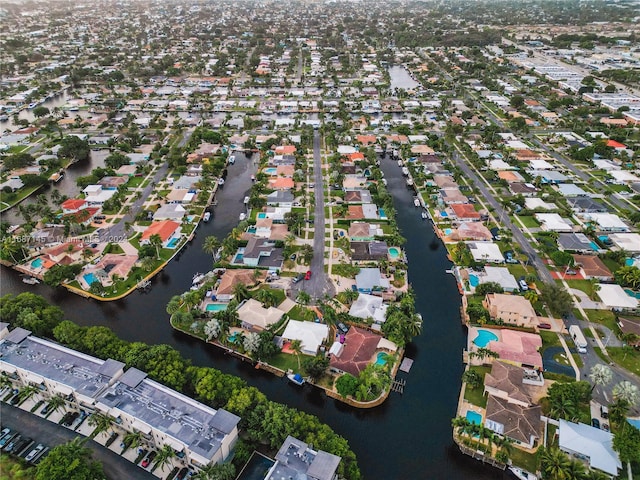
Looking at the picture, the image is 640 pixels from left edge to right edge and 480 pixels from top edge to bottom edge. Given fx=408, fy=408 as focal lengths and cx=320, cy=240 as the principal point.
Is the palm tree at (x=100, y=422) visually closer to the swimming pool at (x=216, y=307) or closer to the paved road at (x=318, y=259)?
the swimming pool at (x=216, y=307)

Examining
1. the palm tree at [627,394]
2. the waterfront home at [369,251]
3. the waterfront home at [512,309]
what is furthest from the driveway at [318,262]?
the palm tree at [627,394]

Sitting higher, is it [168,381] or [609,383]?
[168,381]

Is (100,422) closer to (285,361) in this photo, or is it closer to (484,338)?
(285,361)

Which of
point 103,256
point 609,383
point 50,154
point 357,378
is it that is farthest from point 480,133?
point 50,154

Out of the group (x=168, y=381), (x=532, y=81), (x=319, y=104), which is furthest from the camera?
(x=532, y=81)

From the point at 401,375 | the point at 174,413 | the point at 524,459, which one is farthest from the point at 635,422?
the point at 174,413

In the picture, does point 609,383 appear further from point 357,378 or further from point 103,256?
point 103,256
